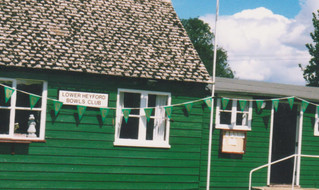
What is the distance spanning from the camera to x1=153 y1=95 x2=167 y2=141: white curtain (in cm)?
1166

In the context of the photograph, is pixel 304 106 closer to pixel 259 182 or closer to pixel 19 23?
pixel 259 182

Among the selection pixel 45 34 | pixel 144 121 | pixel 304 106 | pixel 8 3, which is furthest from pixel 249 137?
pixel 8 3

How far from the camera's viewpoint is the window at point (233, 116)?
12.5 metres

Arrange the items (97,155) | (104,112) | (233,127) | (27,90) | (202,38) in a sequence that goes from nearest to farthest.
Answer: (27,90) → (104,112) → (97,155) → (233,127) → (202,38)

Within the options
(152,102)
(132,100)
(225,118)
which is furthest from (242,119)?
(132,100)

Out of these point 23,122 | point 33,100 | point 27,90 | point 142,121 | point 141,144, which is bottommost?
point 141,144

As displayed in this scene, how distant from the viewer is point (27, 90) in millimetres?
10516

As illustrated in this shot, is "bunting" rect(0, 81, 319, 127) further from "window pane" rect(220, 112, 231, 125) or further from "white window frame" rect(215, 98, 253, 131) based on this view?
"window pane" rect(220, 112, 231, 125)

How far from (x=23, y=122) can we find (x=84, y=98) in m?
1.64

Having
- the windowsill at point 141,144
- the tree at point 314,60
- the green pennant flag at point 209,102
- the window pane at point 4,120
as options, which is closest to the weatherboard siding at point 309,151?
the green pennant flag at point 209,102

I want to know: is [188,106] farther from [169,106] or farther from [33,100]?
[33,100]

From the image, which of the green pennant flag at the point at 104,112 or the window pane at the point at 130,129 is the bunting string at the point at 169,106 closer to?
the green pennant flag at the point at 104,112

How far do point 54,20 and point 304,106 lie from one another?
771 cm

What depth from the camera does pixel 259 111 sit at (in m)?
12.8
